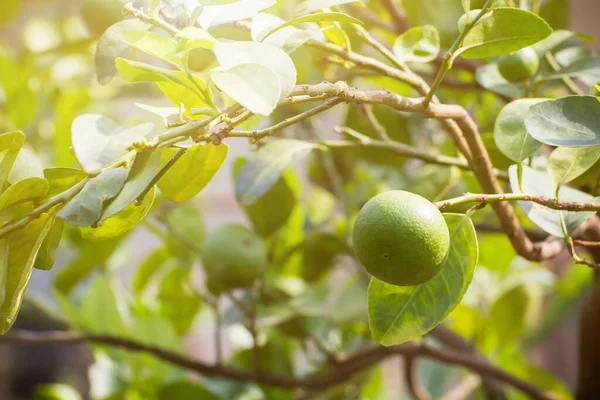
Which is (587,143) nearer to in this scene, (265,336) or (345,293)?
(345,293)

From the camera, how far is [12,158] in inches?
13.1

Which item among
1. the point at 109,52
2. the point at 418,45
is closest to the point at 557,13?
the point at 418,45

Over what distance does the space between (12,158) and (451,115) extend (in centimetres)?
26

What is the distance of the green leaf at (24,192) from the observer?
0.31 metres

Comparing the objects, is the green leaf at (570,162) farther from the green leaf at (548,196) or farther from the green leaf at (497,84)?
the green leaf at (497,84)

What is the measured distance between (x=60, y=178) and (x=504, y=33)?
0.97ft

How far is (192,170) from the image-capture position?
14.8 inches

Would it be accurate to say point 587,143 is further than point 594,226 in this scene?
No

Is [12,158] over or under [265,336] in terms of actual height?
over

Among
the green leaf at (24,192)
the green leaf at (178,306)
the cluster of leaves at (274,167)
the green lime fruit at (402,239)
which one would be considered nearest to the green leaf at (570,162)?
the cluster of leaves at (274,167)

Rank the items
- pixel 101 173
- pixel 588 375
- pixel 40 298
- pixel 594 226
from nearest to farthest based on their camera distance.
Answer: pixel 101 173 < pixel 594 226 < pixel 588 375 < pixel 40 298

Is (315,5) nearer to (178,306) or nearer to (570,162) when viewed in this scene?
(570,162)

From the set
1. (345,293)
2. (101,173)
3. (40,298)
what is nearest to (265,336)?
(345,293)

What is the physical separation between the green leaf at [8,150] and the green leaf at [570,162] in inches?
12.9
